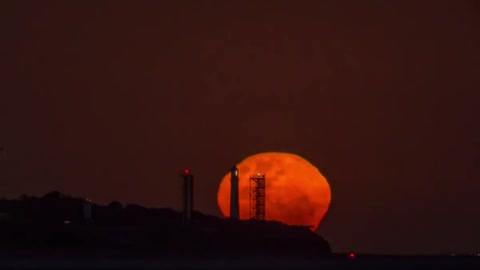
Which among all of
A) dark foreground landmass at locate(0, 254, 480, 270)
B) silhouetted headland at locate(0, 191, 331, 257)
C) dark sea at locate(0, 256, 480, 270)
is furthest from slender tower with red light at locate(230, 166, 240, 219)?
dark sea at locate(0, 256, 480, 270)

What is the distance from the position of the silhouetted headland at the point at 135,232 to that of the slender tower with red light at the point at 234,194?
5.21 ft

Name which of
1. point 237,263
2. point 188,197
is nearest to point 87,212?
point 188,197

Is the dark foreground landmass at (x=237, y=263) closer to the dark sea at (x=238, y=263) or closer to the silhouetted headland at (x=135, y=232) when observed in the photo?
the dark sea at (x=238, y=263)

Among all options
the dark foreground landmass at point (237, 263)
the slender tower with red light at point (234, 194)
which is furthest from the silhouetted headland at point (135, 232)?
the dark foreground landmass at point (237, 263)

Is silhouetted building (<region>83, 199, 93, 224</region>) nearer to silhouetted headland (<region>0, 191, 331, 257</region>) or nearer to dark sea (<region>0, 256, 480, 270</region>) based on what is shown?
silhouetted headland (<region>0, 191, 331, 257</region>)

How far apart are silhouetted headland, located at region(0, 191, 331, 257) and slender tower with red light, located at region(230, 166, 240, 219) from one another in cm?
159

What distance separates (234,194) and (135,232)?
18785 millimetres

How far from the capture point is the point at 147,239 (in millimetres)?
64375

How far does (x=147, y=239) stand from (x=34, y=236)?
23.7 feet

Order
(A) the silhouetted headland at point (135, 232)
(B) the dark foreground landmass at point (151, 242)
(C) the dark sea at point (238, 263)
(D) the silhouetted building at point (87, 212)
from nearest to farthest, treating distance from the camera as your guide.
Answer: (C) the dark sea at point (238, 263), (B) the dark foreground landmass at point (151, 242), (A) the silhouetted headland at point (135, 232), (D) the silhouetted building at point (87, 212)

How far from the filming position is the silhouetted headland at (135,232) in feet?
195

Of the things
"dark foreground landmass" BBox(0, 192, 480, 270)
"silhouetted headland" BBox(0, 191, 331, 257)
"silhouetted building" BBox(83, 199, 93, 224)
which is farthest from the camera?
"silhouetted building" BBox(83, 199, 93, 224)

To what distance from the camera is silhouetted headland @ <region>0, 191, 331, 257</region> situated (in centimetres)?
5956

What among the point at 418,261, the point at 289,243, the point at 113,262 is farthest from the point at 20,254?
the point at 289,243
